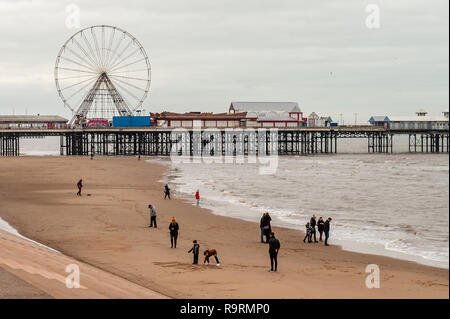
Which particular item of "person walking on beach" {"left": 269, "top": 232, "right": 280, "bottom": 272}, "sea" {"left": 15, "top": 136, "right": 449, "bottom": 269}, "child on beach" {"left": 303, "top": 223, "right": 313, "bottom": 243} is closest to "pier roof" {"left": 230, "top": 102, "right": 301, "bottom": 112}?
"sea" {"left": 15, "top": 136, "right": 449, "bottom": 269}

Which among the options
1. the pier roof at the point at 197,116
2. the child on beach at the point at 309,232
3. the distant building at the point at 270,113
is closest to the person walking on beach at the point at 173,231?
the child on beach at the point at 309,232

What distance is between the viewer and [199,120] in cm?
9638

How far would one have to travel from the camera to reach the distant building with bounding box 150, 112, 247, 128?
95500mm

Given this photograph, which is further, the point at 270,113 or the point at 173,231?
the point at 270,113

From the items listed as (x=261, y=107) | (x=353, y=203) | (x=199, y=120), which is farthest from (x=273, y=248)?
(x=261, y=107)

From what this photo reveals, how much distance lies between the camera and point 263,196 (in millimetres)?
35312

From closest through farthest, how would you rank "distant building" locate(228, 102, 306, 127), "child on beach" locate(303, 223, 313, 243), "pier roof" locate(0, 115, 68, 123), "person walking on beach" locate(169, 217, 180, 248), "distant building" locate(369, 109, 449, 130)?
"person walking on beach" locate(169, 217, 180, 248) → "child on beach" locate(303, 223, 313, 243) → "distant building" locate(228, 102, 306, 127) → "pier roof" locate(0, 115, 68, 123) → "distant building" locate(369, 109, 449, 130)

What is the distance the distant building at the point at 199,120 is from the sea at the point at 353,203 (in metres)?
43.0

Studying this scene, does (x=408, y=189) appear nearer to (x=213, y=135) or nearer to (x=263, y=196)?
(x=263, y=196)

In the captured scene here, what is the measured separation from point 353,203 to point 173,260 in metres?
17.7

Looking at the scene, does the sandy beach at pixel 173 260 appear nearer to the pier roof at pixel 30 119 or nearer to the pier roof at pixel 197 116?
the pier roof at pixel 197 116

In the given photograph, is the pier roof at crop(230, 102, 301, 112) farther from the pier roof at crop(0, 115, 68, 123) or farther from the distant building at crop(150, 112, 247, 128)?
the pier roof at crop(0, 115, 68, 123)

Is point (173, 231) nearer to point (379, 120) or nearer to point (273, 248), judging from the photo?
point (273, 248)

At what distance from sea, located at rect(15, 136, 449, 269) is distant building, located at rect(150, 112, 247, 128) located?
43.0m
